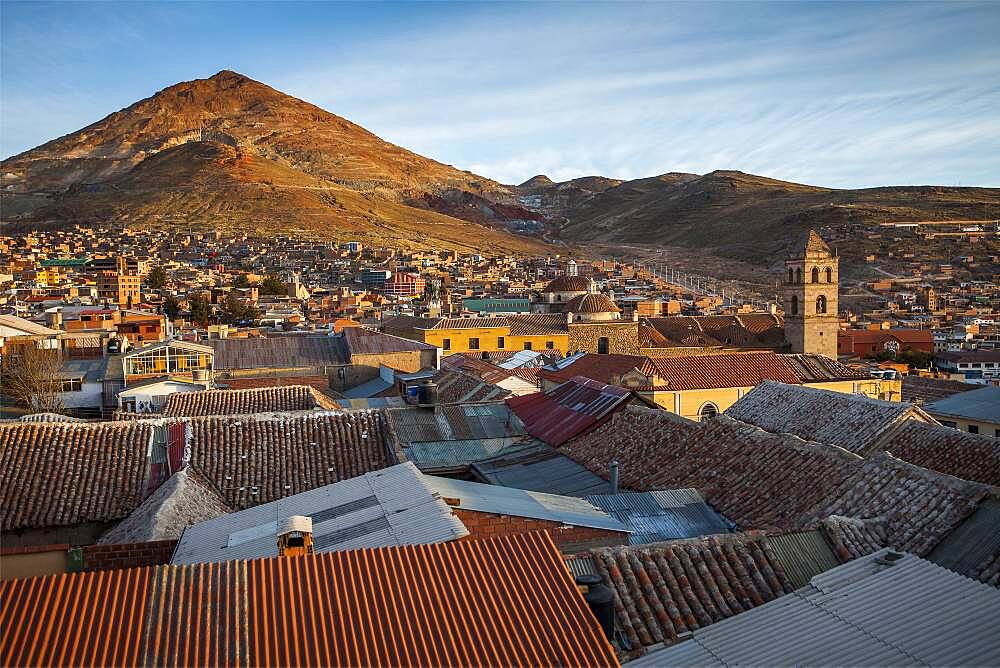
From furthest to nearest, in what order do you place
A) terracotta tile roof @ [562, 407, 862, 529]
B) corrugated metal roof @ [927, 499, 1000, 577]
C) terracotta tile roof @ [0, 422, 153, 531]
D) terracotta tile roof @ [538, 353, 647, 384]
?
1. terracotta tile roof @ [538, 353, 647, 384]
2. terracotta tile roof @ [0, 422, 153, 531]
3. terracotta tile roof @ [562, 407, 862, 529]
4. corrugated metal roof @ [927, 499, 1000, 577]

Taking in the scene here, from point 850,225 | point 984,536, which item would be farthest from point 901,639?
point 850,225

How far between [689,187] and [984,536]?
17574 cm

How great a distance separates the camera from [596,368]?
23328 mm

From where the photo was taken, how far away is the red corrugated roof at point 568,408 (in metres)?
14.2

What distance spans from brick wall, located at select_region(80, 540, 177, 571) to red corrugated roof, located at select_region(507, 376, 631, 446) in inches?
293

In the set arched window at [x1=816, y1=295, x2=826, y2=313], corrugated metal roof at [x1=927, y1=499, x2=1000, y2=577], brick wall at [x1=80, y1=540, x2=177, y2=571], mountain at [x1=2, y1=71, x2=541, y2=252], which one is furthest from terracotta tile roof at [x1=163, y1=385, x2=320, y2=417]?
mountain at [x1=2, y1=71, x2=541, y2=252]

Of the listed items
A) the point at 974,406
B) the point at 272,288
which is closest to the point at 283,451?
the point at 974,406

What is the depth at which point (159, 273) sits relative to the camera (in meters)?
69.9

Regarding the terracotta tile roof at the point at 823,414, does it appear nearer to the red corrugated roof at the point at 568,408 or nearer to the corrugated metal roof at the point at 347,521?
the red corrugated roof at the point at 568,408

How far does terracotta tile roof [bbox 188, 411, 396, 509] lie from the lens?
10.8 metres

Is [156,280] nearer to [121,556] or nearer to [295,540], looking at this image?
[121,556]

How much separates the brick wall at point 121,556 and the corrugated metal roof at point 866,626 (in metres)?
4.32

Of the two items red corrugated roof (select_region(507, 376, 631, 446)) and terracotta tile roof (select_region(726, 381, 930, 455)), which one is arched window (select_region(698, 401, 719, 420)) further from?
red corrugated roof (select_region(507, 376, 631, 446))

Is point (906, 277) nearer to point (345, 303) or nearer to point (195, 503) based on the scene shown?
point (345, 303)
